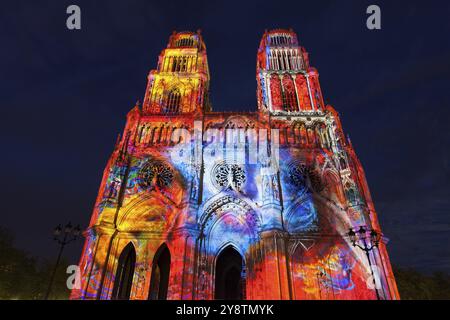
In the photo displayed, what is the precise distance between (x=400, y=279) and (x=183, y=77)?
35693 millimetres

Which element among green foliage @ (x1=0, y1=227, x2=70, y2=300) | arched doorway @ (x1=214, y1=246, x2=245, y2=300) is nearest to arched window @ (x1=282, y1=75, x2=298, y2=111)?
arched doorway @ (x1=214, y1=246, x2=245, y2=300)

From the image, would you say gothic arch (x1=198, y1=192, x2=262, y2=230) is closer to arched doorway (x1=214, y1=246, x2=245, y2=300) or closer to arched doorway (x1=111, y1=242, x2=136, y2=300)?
arched doorway (x1=214, y1=246, x2=245, y2=300)

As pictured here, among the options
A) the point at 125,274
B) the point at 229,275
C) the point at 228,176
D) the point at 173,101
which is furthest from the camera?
the point at 173,101

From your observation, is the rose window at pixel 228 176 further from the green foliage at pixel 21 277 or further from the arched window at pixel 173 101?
the green foliage at pixel 21 277

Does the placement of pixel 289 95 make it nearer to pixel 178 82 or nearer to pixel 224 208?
pixel 178 82

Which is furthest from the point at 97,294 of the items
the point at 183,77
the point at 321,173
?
the point at 183,77

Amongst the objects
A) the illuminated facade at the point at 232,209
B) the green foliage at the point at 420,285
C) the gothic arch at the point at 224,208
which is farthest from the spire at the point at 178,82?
the green foliage at the point at 420,285

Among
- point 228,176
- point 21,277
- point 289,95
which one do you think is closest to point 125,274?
point 228,176

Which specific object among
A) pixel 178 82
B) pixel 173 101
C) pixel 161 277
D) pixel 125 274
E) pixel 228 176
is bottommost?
pixel 125 274

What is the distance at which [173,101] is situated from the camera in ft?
98.3

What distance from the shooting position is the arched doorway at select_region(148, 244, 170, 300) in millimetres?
21328

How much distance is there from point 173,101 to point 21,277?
26382mm

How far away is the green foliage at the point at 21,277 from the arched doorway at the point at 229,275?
2242 cm
